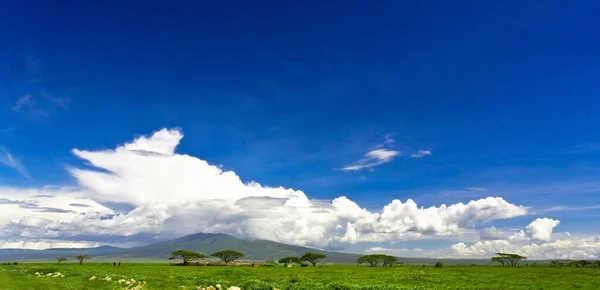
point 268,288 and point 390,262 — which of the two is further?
point 390,262

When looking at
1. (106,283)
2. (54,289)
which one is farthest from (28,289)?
(106,283)

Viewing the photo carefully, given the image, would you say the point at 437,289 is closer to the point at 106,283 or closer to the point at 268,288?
the point at 268,288

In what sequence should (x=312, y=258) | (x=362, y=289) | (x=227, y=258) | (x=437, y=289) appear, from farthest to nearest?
(x=227, y=258)
(x=312, y=258)
(x=437, y=289)
(x=362, y=289)

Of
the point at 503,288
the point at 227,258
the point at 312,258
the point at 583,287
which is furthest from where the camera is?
the point at 227,258

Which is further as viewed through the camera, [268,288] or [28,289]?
[28,289]

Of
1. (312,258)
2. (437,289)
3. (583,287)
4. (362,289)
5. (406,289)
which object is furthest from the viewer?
(312,258)

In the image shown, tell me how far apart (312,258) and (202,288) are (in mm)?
148084

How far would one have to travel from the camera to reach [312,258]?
593 ft

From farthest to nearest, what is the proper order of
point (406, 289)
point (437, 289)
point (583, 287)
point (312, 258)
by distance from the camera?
point (312, 258) < point (583, 287) < point (437, 289) < point (406, 289)

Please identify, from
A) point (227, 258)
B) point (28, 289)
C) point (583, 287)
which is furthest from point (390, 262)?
point (28, 289)

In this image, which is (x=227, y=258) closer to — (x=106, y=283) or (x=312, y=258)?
(x=312, y=258)

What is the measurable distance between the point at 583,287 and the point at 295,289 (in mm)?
41874

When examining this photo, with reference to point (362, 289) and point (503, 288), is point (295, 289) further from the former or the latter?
point (503, 288)

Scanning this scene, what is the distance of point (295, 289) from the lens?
40.0 m
